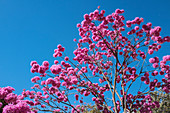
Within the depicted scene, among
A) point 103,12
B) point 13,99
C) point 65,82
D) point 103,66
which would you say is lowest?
point 13,99

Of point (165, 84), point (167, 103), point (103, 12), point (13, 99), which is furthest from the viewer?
point (167, 103)

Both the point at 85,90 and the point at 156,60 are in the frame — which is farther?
the point at 85,90

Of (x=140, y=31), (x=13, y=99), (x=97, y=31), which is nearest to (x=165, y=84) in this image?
(x=140, y=31)

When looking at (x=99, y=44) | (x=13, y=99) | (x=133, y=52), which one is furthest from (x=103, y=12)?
(x=13, y=99)

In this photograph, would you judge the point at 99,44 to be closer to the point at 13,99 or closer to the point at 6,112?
the point at 13,99

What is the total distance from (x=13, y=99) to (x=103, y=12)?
16.5 feet

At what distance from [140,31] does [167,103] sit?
593cm

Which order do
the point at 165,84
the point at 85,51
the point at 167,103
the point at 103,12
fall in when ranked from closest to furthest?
the point at 165,84 → the point at 103,12 → the point at 85,51 → the point at 167,103

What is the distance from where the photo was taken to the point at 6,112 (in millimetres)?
3830

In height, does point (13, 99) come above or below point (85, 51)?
below

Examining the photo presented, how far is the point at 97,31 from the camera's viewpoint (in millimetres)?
7621

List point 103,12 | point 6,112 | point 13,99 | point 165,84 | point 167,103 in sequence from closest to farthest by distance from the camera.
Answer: point 6,112 < point 13,99 < point 165,84 < point 103,12 < point 167,103

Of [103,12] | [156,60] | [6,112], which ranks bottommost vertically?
[6,112]

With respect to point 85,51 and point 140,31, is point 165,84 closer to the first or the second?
point 140,31
